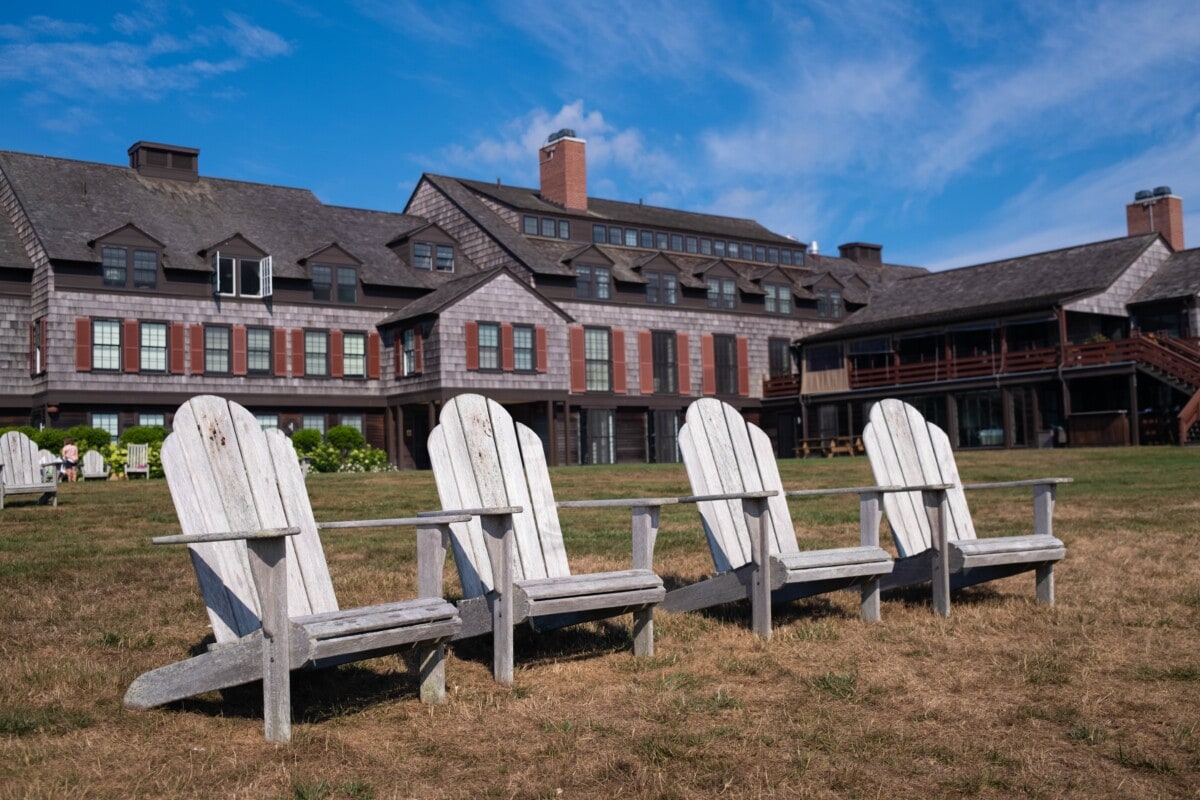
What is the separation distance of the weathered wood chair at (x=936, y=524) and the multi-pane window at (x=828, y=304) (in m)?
35.4

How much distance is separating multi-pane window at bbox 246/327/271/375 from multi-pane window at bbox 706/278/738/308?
15318 mm

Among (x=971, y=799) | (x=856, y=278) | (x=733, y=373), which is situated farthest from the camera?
(x=856, y=278)

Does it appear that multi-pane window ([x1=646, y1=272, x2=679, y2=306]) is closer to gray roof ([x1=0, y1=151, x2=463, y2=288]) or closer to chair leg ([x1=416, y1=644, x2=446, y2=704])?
gray roof ([x1=0, y1=151, x2=463, y2=288])

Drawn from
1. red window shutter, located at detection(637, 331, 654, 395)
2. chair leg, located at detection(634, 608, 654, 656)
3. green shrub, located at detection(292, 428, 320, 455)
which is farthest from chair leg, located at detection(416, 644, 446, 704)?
red window shutter, located at detection(637, 331, 654, 395)

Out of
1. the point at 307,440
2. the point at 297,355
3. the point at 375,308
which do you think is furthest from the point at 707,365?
the point at 307,440

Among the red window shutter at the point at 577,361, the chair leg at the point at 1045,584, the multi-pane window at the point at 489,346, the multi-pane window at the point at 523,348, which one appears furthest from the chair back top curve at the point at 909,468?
the red window shutter at the point at 577,361

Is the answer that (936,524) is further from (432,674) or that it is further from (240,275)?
(240,275)

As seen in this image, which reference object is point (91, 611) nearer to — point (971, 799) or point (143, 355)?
point (971, 799)

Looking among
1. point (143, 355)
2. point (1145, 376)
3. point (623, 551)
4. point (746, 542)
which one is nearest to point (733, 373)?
point (1145, 376)

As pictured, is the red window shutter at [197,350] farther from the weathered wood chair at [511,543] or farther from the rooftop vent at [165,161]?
the weathered wood chair at [511,543]

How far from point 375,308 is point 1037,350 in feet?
63.1

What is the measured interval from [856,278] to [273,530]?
4341cm

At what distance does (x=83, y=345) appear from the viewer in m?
28.2

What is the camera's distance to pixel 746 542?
6.43 meters
